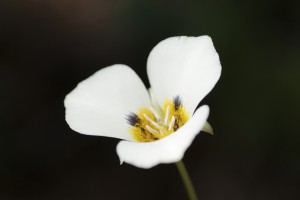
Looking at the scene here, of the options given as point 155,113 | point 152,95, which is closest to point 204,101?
point 152,95

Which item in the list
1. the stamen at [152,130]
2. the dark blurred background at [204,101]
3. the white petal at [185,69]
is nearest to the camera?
the white petal at [185,69]

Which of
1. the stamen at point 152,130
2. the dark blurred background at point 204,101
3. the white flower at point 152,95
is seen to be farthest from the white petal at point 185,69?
the dark blurred background at point 204,101

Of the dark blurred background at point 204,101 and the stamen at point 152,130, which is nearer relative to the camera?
the stamen at point 152,130

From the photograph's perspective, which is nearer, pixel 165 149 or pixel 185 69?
pixel 165 149

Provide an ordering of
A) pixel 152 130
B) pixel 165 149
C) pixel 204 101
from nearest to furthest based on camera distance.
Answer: pixel 165 149 → pixel 152 130 → pixel 204 101

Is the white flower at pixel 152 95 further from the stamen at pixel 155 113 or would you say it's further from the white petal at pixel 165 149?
the white petal at pixel 165 149

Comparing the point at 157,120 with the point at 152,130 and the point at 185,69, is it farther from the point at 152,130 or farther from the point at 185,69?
the point at 185,69

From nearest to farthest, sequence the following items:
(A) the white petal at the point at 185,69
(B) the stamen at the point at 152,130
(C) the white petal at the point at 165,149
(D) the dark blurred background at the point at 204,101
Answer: (C) the white petal at the point at 165,149 → (A) the white petal at the point at 185,69 → (B) the stamen at the point at 152,130 → (D) the dark blurred background at the point at 204,101
